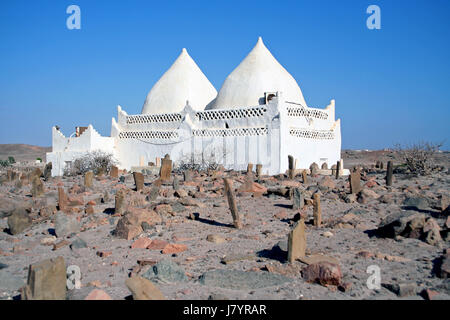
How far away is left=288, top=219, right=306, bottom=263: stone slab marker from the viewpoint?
16.2 feet

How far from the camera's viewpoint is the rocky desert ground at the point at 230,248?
416 centimetres

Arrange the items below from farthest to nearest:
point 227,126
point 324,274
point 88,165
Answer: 1. point 88,165
2. point 227,126
3. point 324,274

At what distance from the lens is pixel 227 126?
1884cm

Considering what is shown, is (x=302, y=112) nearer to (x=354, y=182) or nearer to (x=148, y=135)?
(x=148, y=135)

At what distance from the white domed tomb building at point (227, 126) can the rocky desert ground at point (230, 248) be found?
7.94 metres

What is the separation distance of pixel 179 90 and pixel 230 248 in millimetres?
17967

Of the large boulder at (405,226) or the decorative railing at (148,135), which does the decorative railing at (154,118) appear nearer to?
the decorative railing at (148,135)

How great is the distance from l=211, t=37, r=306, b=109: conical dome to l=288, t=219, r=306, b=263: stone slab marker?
1405 centimetres

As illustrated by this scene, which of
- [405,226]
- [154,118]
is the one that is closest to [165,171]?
[405,226]

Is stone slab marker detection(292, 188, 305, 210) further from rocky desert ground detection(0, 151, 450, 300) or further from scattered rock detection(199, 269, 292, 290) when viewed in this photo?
scattered rock detection(199, 269, 292, 290)
